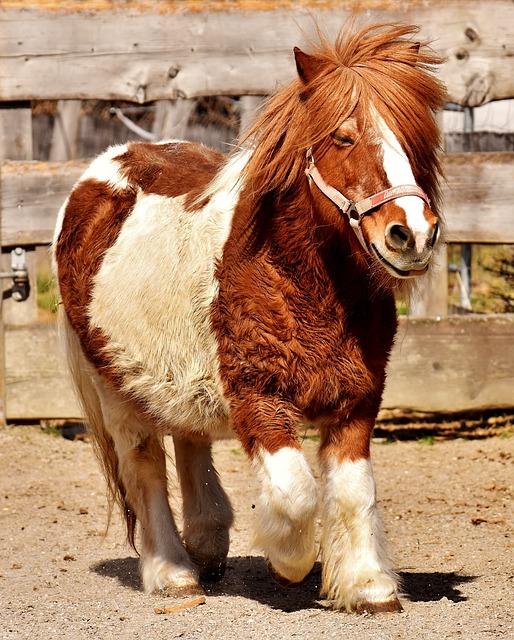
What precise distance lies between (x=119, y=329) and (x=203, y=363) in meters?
0.52

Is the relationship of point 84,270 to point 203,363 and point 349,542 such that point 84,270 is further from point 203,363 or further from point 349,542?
point 349,542

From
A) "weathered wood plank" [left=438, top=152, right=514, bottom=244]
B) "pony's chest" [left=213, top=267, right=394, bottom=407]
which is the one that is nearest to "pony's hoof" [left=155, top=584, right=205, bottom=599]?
"pony's chest" [left=213, top=267, right=394, bottom=407]

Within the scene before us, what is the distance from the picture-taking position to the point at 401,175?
3.41 metres

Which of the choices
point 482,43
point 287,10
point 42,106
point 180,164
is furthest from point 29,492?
point 42,106

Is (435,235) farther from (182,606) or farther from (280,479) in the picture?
(182,606)

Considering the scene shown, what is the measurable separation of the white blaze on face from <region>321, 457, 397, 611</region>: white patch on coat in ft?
3.34

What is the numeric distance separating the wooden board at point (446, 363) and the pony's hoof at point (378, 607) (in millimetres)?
3213

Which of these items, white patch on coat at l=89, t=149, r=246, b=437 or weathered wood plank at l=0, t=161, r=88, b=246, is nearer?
white patch on coat at l=89, t=149, r=246, b=437

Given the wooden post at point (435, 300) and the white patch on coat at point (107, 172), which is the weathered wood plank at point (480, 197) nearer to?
the wooden post at point (435, 300)

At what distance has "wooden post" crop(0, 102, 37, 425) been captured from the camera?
709 centimetres

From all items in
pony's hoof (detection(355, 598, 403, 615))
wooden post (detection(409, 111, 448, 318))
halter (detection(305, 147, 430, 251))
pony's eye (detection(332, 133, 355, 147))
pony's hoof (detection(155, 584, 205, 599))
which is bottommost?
pony's hoof (detection(155, 584, 205, 599))

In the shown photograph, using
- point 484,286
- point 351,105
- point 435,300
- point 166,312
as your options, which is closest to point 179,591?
point 166,312

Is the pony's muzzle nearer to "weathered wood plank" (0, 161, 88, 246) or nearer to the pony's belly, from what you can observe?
the pony's belly

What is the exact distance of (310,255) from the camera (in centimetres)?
377
